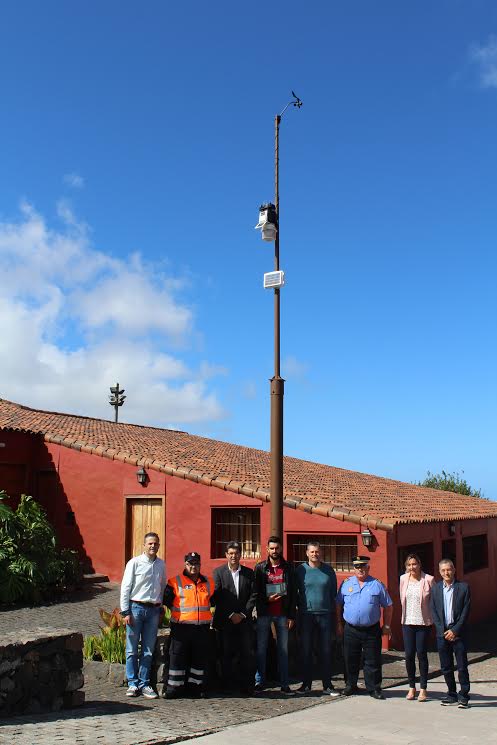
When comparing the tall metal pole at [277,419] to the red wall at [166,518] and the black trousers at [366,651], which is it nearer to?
the black trousers at [366,651]

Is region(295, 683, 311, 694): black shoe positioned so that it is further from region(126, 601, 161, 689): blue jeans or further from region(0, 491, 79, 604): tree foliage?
region(0, 491, 79, 604): tree foliage

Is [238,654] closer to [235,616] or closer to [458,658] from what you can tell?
[235,616]

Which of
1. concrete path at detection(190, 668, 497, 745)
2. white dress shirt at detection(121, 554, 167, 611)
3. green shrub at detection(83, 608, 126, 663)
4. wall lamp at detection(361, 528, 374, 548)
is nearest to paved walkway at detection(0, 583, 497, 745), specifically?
concrete path at detection(190, 668, 497, 745)

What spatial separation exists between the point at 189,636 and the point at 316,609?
1.41m

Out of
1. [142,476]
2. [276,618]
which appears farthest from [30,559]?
[276,618]

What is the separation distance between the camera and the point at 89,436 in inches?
695

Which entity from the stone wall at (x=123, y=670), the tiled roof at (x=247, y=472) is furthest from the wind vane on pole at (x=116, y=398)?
the stone wall at (x=123, y=670)

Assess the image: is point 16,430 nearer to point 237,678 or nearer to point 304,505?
point 304,505

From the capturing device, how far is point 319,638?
26.4 feet

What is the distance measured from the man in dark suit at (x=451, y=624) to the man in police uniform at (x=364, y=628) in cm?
55

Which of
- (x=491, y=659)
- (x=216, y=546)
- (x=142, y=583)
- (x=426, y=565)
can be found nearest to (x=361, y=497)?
(x=426, y=565)

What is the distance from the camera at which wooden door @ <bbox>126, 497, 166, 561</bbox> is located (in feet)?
48.6

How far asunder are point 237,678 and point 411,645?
1898 millimetres

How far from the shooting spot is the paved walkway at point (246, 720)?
231 inches
